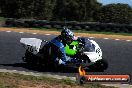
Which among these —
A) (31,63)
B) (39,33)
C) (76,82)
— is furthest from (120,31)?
(76,82)

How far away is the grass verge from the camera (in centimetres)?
1074

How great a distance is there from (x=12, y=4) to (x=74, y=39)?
30.7 m

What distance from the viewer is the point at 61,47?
13.8 meters

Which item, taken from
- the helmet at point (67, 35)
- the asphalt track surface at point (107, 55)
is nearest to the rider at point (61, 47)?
the helmet at point (67, 35)

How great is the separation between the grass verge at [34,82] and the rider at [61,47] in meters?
1.88

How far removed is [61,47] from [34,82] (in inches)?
112

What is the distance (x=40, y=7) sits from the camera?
44312 mm

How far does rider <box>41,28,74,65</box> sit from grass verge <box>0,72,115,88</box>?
6.18 feet

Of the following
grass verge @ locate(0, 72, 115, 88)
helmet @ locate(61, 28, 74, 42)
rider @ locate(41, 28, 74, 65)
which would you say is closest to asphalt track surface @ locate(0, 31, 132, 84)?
rider @ locate(41, 28, 74, 65)

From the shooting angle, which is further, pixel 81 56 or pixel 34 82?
pixel 81 56

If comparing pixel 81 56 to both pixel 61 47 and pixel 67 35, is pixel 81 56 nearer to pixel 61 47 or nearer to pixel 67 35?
pixel 61 47

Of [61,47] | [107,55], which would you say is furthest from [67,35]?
[107,55]

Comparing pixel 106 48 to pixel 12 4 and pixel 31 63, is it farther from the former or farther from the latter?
pixel 12 4

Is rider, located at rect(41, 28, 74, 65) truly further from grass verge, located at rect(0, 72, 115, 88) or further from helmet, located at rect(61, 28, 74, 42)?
grass verge, located at rect(0, 72, 115, 88)
